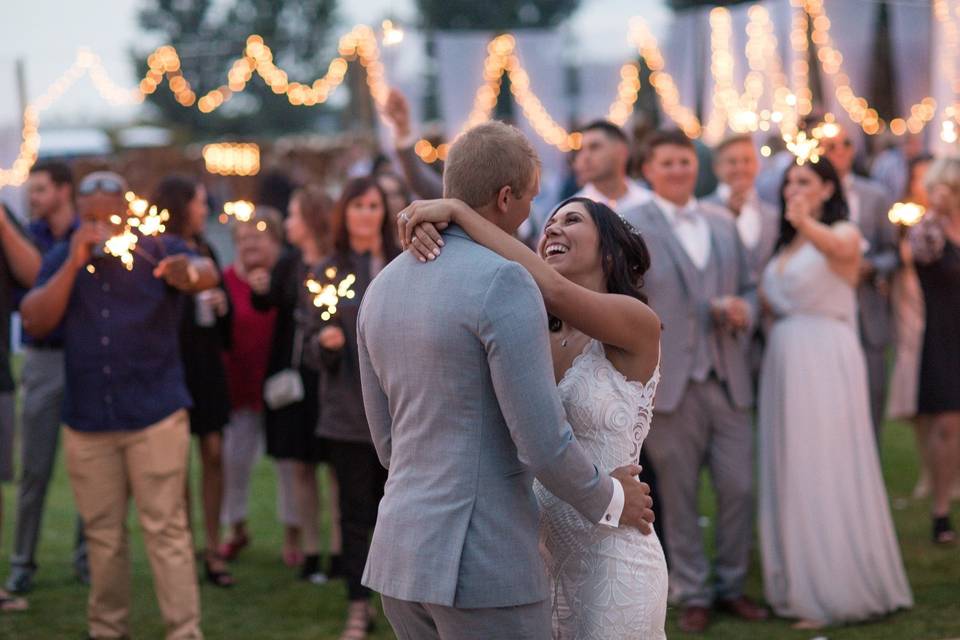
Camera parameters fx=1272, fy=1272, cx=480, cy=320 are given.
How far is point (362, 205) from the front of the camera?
5.95m

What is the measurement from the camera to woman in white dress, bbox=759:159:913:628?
5754mm

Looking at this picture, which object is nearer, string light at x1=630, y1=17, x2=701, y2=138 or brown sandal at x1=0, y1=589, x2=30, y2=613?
brown sandal at x1=0, y1=589, x2=30, y2=613

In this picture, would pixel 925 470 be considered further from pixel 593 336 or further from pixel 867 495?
pixel 593 336

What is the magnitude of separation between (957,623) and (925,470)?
302 centimetres

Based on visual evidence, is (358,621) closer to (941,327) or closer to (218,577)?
(218,577)

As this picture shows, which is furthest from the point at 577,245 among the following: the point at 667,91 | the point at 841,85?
the point at 667,91

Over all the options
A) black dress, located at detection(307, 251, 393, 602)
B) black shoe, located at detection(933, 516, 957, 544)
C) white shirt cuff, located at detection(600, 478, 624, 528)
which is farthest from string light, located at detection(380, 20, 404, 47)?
black shoe, located at detection(933, 516, 957, 544)

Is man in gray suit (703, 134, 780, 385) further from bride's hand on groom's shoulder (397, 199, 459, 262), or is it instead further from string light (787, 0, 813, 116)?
string light (787, 0, 813, 116)

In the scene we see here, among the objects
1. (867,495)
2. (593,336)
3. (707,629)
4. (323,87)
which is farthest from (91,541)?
(323,87)

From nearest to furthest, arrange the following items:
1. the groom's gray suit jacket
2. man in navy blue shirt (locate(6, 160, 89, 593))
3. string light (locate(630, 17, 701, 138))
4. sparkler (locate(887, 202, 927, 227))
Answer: the groom's gray suit jacket
sparkler (locate(887, 202, 927, 227))
man in navy blue shirt (locate(6, 160, 89, 593))
string light (locate(630, 17, 701, 138))

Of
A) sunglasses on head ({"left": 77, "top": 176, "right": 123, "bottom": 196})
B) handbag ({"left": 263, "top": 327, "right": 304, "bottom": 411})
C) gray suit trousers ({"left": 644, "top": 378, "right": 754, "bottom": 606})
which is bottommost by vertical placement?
Answer: gray suit trousers ({"left": 644, "top": 378, "right": 754, "bottom": 606})

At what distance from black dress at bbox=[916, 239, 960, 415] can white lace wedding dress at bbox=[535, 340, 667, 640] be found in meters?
4.59

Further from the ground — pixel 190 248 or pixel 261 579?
pixel 190 248

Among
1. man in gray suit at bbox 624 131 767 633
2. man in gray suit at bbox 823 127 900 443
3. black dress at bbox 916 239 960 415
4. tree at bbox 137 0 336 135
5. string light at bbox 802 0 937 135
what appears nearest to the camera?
man in gray suit at bbox 624 131 767 633
